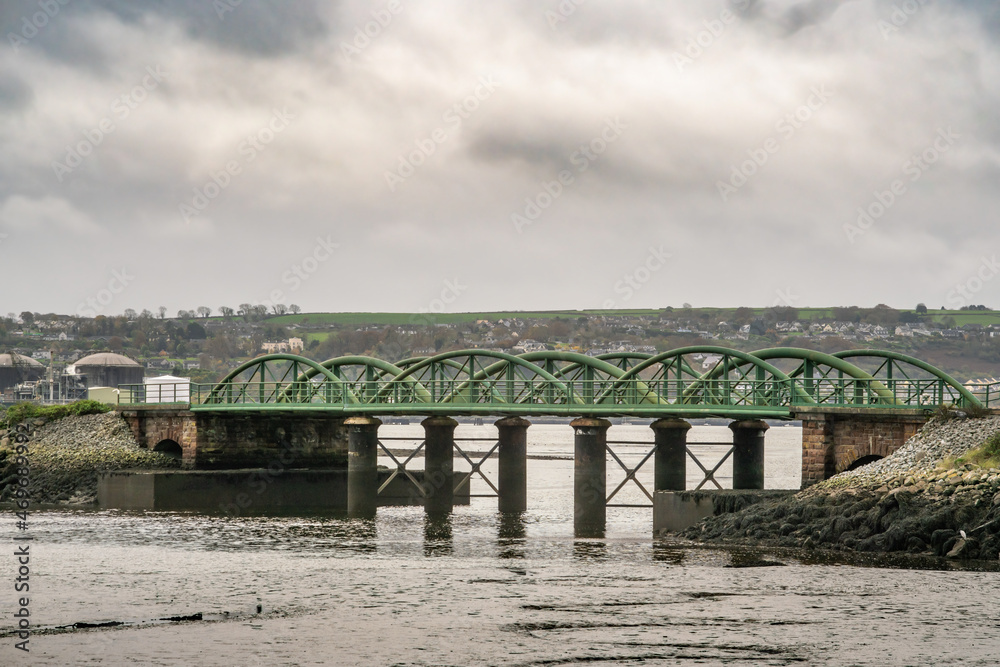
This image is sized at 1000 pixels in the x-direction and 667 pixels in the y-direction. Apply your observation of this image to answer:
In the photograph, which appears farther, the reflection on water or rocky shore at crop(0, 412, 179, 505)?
rocky shore at crop(0, 412, 179, 505)

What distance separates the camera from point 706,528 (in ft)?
127

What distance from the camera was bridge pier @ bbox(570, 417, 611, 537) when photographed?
47.8 metres

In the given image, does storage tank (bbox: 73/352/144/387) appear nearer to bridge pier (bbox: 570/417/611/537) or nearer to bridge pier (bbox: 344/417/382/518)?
bridge pier (bbox: 344/417/382/518)

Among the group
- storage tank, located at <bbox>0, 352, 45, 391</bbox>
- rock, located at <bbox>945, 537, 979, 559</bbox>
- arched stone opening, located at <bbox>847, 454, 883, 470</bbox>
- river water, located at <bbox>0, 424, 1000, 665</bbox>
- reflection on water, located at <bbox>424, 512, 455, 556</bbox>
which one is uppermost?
storage tank, located at <bbox>0, 352, 45, 391</bbox>

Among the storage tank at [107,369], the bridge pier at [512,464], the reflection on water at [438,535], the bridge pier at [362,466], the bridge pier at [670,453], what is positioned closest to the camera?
the reflection on water at [438,535]

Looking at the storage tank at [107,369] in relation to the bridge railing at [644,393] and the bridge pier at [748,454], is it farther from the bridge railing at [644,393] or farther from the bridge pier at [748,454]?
the bridge pier at [748,454]

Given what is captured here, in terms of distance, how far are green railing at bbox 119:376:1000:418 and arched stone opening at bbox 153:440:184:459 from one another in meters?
2.34

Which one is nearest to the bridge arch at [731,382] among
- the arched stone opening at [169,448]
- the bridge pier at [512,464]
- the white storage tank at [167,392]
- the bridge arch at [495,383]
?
the bridge arch at [495,383]

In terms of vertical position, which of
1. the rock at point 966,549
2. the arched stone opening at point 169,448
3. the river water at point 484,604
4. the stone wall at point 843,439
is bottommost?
the river water at point 484,604

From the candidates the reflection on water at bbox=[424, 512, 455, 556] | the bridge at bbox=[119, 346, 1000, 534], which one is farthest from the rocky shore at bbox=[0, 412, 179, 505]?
the reflection on water at bbox=[424, 512, 455, 556]

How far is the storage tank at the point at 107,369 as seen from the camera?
15012 centimetres

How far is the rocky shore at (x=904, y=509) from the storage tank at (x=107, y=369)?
402ft

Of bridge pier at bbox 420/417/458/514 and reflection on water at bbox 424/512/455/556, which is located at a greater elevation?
bridge pier at bbox 420/417/458/514

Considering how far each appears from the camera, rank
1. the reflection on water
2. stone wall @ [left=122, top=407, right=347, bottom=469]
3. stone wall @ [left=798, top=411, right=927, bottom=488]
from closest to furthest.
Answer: stone wall @ [left=798, top=411, right=927, bottom=488], the reflection on water, stone wall @ [left=122, top=407, right=347, bottom=469]
